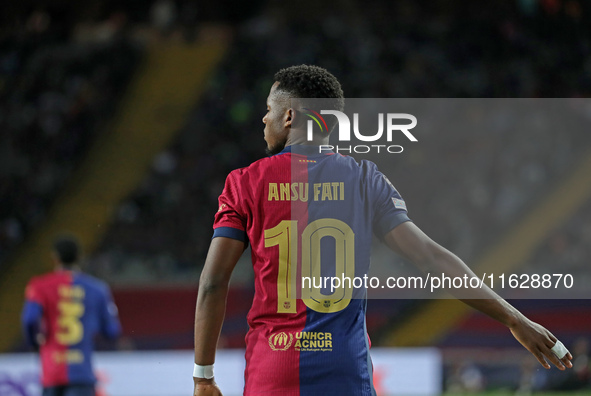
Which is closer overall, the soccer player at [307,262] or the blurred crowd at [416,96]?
the soccer player at [307,262]

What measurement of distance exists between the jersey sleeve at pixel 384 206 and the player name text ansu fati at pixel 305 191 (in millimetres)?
118

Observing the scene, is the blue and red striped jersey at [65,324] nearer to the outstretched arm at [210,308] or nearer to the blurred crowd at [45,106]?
the outstretched arm at [210,308]

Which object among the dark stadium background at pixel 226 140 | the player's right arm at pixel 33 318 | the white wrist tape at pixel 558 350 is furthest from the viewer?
the dark stadium background at pixel 226 140

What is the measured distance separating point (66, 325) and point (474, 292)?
386 cm

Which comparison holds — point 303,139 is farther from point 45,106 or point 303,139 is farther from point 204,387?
point 45,106

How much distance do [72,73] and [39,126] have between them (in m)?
1.31

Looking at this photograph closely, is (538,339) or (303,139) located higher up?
(303,139)

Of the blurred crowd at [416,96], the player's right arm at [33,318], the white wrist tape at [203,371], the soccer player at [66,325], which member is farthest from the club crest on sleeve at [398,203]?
the blurred crowd at [416,96]

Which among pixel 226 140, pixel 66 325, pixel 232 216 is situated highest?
pixel 226 140

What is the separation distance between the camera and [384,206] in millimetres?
2699

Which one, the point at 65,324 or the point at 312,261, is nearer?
the point at 312,261

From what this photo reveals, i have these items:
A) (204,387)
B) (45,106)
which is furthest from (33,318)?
(45,106)

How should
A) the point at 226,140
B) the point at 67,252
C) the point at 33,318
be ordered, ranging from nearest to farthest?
the point at 33,318, the point at 67,252, the point at 226,140

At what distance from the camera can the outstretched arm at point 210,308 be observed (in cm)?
255
